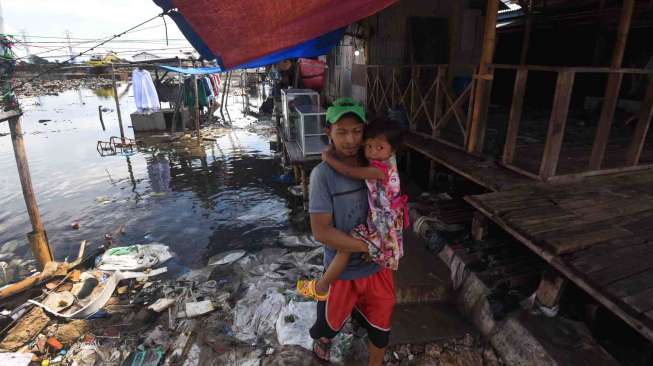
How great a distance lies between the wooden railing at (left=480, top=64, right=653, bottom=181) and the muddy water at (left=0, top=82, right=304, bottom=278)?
19.6ft

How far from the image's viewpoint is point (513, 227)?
3.51 meters

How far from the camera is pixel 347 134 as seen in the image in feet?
7.72

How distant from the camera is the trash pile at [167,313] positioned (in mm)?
4297

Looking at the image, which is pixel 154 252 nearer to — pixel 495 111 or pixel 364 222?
pixel 364 222

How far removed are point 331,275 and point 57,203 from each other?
1312cm

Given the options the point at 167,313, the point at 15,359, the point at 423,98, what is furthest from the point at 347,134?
the point at 15,359

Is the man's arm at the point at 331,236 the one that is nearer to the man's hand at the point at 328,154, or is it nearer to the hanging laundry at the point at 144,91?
the man's hand at the point at 328,154

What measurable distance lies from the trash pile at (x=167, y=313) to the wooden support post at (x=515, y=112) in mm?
3480

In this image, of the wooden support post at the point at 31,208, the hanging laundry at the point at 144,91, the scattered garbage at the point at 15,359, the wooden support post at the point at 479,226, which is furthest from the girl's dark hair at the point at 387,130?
the hanging laundry at the point at 144,91

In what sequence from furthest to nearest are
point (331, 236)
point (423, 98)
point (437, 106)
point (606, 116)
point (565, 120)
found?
point (423, 98), point (437, 106), point (606, 116), point (565, 120), point (331, 236)

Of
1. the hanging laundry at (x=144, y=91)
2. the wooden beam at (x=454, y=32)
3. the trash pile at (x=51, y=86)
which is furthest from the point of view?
the trash pile at (x=51, y=86)

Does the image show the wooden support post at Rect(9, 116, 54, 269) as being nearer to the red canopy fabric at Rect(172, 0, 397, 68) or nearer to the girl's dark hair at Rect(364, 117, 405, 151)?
the red canopy fabric at Rect(172, 0, 397, 68)

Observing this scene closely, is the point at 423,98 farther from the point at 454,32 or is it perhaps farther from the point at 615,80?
the point at 454,32

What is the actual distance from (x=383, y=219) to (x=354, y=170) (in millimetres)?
451
